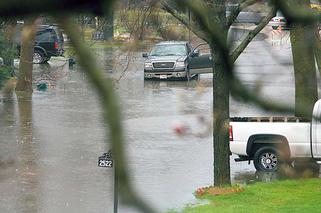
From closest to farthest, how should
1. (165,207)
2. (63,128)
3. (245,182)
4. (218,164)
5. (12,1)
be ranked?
(12,1), (165,207), (218,164), (245,182), (63,128)

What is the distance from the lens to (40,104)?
2812 cm

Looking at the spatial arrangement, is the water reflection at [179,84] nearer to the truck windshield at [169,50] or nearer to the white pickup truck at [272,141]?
the truck windshield at [169,50]

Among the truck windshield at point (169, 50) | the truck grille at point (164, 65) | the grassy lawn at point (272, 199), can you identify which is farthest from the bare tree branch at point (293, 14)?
the truck windshield at point (169, 50)

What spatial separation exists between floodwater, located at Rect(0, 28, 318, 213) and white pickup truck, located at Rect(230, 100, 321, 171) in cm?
37

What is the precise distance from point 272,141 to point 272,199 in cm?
314

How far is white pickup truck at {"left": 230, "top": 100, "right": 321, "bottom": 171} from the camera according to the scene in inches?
641

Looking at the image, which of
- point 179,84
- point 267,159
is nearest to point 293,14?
point 267,159

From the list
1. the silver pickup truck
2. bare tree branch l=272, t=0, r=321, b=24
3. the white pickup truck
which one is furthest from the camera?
the silver pickup truck

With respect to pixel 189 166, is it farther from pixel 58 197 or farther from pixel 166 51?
pixel 166 51

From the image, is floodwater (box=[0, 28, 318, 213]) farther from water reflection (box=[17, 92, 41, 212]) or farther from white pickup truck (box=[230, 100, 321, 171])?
white pickup truck (box=[230, 100, 321, 171])

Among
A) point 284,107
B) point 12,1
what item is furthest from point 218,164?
point 12,1

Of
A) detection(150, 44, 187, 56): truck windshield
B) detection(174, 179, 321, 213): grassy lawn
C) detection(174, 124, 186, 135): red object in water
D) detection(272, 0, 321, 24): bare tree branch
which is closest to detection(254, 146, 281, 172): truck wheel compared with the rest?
detection(174, 179, 321, 213): grassy lawn

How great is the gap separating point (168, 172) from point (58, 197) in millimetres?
2936

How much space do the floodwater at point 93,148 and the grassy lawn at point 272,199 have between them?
670 millimetres
